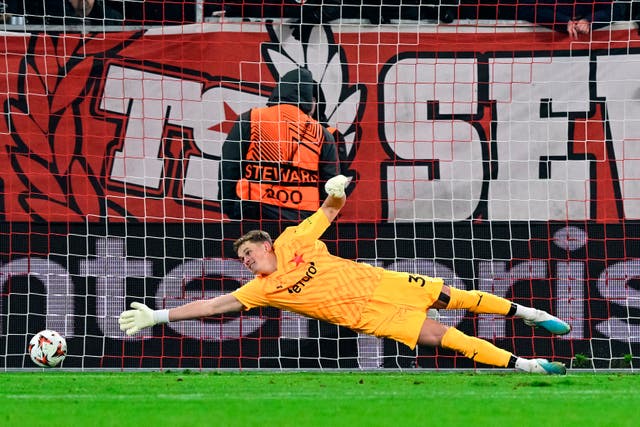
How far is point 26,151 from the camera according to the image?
42.2 feet

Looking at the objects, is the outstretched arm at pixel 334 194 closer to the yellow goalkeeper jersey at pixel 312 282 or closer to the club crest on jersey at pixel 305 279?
the yellow goalkeeper jersey at pixel 312 282

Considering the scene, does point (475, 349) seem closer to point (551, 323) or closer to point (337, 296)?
point (551, 323)

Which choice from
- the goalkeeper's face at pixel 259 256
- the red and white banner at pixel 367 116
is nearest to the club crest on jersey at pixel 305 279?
the goalkeeper's face at pixel 259 256

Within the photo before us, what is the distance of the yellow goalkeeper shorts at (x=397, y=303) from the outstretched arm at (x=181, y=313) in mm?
1067

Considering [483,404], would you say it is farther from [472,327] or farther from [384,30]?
[384,30]

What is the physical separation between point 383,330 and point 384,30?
374 cm

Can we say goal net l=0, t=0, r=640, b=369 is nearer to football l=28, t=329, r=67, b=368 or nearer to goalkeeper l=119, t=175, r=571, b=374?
football l=28, t=329, r=67, b=368

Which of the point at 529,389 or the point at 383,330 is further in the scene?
the point at 383,330

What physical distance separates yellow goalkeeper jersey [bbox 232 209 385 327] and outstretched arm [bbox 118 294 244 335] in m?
0.10

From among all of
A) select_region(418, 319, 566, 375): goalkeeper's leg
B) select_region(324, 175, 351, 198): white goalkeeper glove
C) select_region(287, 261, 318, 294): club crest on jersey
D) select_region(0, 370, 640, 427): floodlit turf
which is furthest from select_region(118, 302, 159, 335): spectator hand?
select_region(418, 319, 566, 375): goalkeeper's leg

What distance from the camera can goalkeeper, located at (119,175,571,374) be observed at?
1044 cm

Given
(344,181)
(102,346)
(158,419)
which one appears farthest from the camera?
(102,346)

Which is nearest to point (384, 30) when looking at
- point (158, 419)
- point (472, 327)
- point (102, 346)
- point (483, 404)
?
point (472, 327)

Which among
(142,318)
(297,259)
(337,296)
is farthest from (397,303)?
(142,318)
